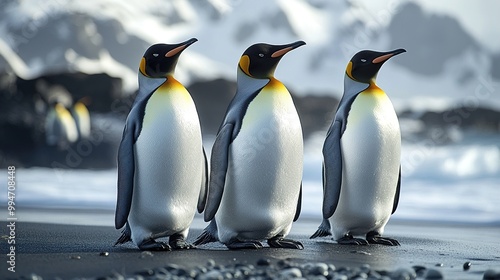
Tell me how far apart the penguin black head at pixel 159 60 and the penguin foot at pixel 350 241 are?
1.43 m

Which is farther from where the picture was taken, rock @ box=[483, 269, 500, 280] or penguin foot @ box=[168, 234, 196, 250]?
penguin foot @ box=[168, 234, 196, 250]

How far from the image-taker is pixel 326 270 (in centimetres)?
313

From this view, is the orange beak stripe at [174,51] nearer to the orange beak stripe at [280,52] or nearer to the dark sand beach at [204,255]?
the orange beak stripe at [280,52]

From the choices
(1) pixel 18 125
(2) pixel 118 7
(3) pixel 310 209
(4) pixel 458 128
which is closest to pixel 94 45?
(2) pixel 118 7

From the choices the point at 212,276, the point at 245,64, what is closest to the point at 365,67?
the point at 245,64

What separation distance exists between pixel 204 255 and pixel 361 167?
46.2 inches

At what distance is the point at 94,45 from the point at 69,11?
64.7 inches

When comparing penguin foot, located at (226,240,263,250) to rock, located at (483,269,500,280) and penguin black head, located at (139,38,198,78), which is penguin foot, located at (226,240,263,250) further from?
rock, located at (483,269,500,280)

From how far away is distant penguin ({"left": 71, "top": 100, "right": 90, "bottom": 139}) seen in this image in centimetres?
1502

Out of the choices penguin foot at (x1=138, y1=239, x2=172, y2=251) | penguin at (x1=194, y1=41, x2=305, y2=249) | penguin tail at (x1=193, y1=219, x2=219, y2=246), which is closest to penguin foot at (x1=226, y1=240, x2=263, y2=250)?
penguin at (x1=194, y1=41, x2=305, y2=249)

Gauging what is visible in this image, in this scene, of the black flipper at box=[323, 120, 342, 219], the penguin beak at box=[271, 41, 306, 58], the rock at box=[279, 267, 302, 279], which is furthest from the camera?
the black flipper at box=[323, 120, 342, 219]

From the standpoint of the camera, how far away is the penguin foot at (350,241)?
14.8 ft

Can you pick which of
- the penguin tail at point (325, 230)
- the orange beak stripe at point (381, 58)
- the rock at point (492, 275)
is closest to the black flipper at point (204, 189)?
the penguin tail at point (325, 230)

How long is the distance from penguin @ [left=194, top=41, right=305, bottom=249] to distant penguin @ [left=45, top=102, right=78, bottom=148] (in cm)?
1101
